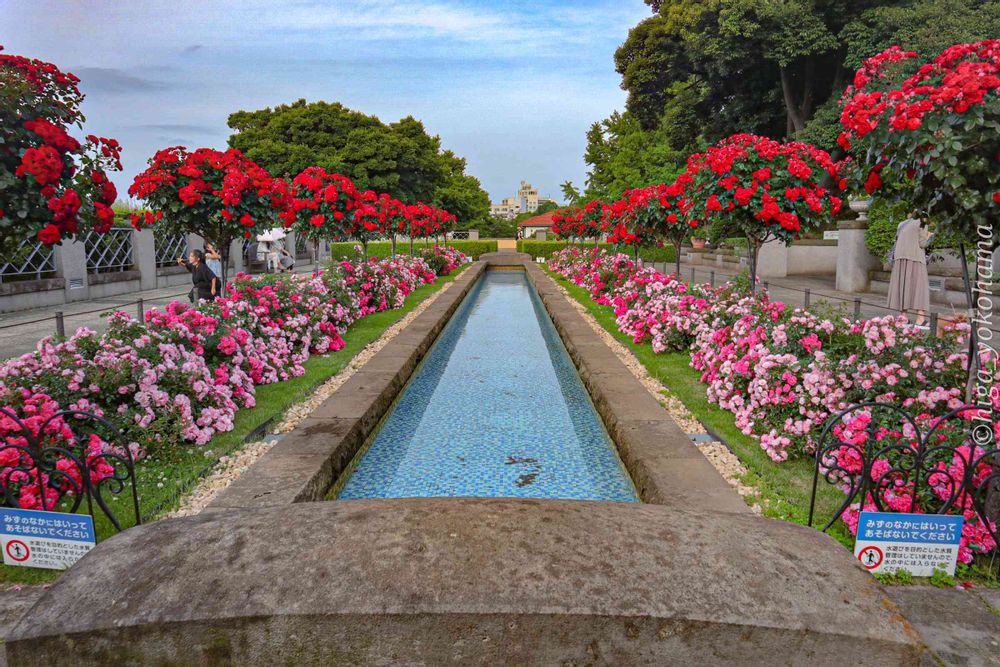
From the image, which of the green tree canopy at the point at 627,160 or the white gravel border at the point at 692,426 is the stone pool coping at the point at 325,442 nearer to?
the white gravel border at the point at 692,426

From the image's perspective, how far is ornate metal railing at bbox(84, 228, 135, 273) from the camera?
689 inches

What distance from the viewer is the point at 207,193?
26.5ft

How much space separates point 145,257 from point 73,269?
3359mm

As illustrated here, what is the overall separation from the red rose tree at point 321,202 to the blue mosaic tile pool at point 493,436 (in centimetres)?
420

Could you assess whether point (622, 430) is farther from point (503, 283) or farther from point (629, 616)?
point (503, 283)

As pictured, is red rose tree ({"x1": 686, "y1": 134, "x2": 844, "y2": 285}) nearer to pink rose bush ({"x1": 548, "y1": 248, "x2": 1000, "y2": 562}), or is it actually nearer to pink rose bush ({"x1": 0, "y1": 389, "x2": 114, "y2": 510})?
pink rose bush ({"x1": 548, "y1": 248, "x2": 1000, "y2": 562})

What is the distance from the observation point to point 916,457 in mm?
3078

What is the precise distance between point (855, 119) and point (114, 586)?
4.54 m

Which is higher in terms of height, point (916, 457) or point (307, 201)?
point (307, 201)

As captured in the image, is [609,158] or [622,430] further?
[609,158]

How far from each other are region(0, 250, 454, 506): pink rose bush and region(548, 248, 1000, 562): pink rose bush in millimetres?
4760

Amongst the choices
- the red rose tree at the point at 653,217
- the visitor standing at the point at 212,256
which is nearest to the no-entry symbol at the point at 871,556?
the red rose tree at the point at 653,217

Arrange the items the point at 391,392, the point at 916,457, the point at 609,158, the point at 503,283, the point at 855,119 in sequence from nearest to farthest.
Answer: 1. the point at 916,457
2. the point at 855,119
3. the point at 391,392
4. the point at 503,283
5. the point at 609,158

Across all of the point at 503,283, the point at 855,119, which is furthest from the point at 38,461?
the point at 503,283
